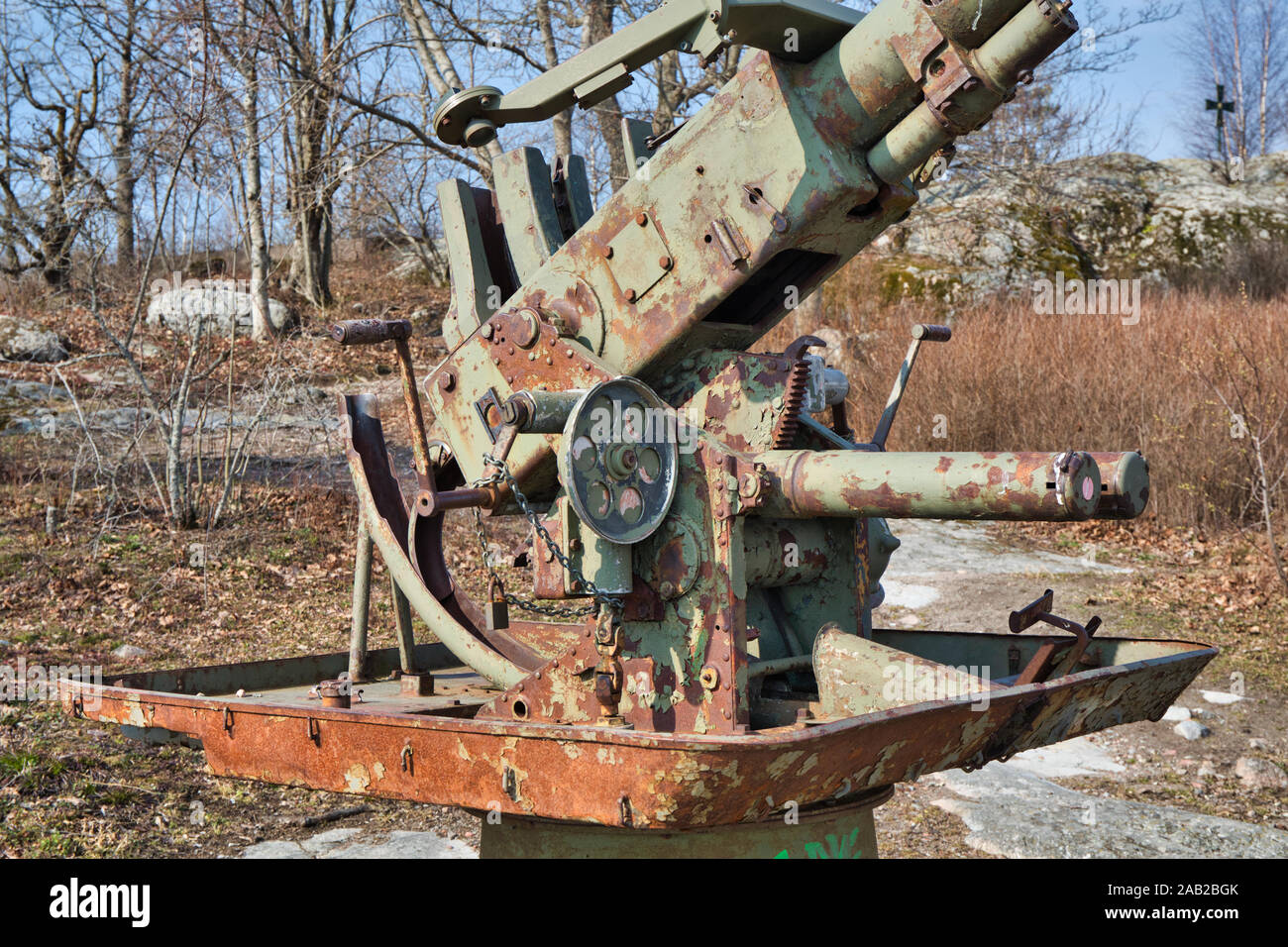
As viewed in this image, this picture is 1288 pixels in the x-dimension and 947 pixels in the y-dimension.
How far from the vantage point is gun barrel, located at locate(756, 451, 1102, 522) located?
3.00 metres

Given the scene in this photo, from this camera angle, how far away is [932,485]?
323cm

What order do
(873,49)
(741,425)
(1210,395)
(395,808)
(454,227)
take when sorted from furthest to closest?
(1210,395), (395,808), (454,227), (741,425), (873,49)

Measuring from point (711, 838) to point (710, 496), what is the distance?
102 cm

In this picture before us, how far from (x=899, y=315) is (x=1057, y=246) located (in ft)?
12.4

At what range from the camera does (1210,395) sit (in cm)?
1143

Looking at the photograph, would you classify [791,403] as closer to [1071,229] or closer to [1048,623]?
[1048,623]

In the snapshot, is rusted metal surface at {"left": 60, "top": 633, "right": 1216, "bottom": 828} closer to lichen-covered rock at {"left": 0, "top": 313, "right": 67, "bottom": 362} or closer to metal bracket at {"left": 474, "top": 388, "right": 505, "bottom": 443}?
metal bracket at {"left": 474, "top": 388, "right": 505, "bottom": 443}

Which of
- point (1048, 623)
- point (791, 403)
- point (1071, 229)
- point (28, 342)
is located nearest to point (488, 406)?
point (791, 403)

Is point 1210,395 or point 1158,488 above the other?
point 1210,395

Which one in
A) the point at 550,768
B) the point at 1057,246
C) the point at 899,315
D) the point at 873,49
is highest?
the point at 1057,246

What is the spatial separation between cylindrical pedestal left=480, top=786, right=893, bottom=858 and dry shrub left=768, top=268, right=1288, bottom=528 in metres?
6.83
